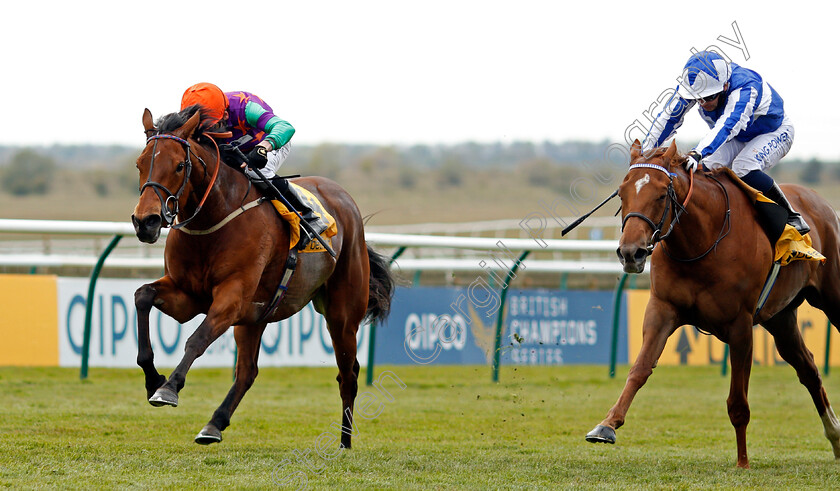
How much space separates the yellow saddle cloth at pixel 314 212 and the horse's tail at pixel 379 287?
768mm

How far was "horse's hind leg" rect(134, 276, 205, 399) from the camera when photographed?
4.75 meters

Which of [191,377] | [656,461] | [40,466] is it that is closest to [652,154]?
[656,461]

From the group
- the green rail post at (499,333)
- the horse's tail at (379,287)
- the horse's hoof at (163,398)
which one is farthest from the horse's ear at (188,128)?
the green rail post at (499,333)

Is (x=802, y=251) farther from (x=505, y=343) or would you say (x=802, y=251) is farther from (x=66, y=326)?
(x=66, y=326)

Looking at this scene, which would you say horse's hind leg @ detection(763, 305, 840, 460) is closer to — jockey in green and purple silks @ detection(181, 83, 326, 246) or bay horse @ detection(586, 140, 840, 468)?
bay horse @ detection(586, 140, 840, 468)

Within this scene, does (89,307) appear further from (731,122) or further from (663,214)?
Answer: (731,122)

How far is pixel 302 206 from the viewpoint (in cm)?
560

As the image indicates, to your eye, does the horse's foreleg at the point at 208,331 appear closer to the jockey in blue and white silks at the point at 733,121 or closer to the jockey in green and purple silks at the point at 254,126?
the jockey in green and purple silks at the point at 254,126

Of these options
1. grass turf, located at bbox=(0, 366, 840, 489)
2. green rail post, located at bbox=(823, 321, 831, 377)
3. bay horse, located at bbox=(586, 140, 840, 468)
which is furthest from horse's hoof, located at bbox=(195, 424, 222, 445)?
green rail post, located at bbox=(823, 321, 831, 377)

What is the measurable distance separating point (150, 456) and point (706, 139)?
3386 mm

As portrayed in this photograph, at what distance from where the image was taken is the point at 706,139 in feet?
18.1

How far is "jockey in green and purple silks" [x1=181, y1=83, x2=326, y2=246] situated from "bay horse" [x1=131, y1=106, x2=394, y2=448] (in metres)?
0.12

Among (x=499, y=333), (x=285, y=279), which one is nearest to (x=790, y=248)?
(x=285, y=279)

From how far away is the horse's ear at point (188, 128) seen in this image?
490cm
